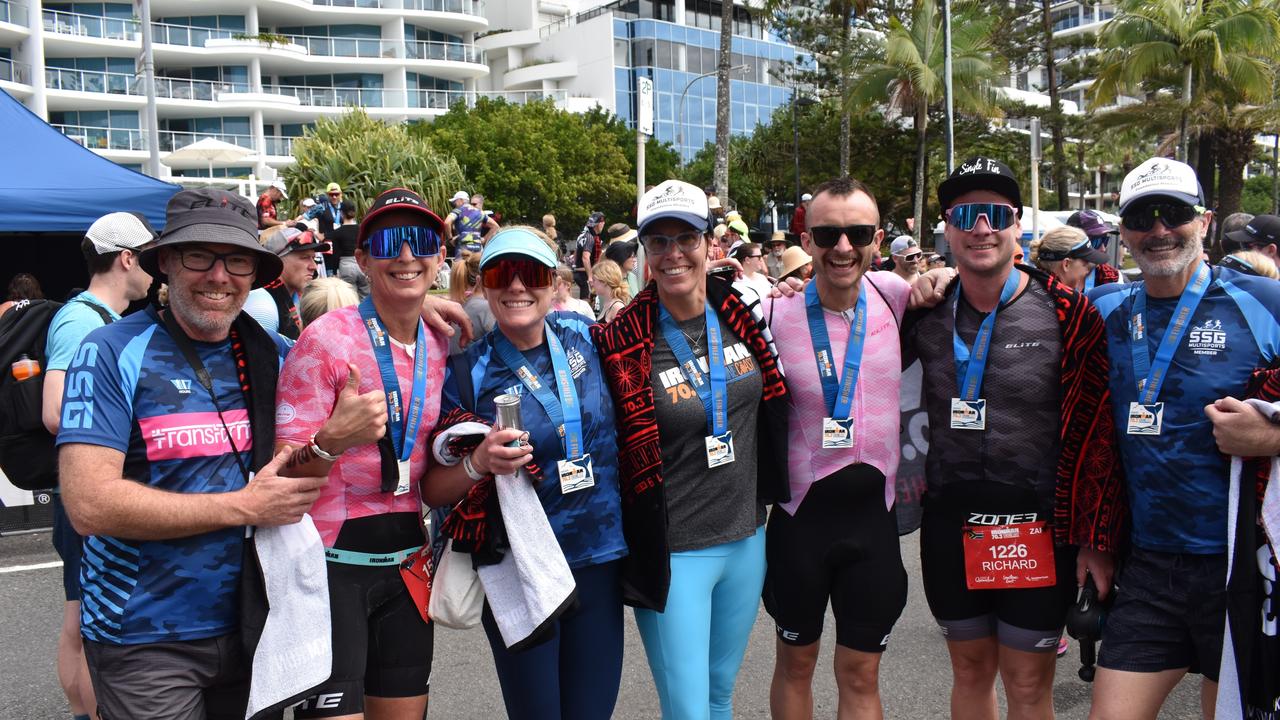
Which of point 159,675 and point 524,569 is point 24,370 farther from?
point 524,569

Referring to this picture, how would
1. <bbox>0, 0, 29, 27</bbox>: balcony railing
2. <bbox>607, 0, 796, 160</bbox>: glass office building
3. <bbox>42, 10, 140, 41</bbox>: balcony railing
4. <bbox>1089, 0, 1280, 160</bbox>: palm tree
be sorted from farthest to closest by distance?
<bbox>607, 0, 796, 160</bbox>: glass office building, <bbox>42, 10, 140, 41</bbox>: balcony railing, <bbox>0, 0, 29, 27</bbox>: balcony railing, <bbox>1089, 0, 1280, 160</bbox>: palm tree

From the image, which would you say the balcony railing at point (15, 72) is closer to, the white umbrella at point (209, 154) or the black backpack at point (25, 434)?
the white umbrella at point (209, 154)

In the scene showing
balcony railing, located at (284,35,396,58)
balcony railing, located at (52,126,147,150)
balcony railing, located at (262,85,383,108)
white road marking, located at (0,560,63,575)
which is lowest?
white road marking, located at (0,560,63,575)

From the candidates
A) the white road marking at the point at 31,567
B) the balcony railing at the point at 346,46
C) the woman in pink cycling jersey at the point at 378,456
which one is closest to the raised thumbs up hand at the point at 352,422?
the woman in pink cycling jersey at the point at 378,456

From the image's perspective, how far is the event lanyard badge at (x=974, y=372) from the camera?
342 cm

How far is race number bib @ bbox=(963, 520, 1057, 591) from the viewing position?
133 inches

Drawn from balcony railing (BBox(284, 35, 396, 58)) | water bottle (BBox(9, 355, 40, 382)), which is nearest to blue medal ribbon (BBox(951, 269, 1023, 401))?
water bottle (BBox(9, 355, 40, 382))

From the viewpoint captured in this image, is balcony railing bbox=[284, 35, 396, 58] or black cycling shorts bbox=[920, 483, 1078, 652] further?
balcony railing bbox=[284, 35, 396, 58]

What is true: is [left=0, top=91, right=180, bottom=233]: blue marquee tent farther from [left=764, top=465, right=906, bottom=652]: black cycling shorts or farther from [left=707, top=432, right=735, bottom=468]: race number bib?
[left=764, top=465, right=906, bottom=652]: black cycling shorts

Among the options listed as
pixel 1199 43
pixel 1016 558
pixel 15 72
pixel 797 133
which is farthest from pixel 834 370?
pixel 15 72

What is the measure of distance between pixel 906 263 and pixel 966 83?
28.8 metres

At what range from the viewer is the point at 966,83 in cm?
3519

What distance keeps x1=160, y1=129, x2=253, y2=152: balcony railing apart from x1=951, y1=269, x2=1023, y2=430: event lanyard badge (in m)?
61.6

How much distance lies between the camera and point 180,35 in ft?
193
